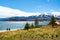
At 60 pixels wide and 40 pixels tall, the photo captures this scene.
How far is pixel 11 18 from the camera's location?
1868 inches

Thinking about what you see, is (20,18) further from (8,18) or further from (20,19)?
(8,18)

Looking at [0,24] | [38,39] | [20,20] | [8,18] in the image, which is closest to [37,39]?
[38,39]

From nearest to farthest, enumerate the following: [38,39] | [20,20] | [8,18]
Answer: [38,39]
[8,18]
[20,20]

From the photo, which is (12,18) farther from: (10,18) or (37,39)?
(37,39)

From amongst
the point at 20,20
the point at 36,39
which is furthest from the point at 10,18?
the point at 36,39

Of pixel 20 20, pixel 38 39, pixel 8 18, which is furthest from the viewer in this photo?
pixel 20 20

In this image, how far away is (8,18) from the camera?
153ft

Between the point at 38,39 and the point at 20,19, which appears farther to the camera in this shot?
the point at 20,19

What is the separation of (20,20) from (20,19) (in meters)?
1.30

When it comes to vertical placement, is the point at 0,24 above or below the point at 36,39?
below

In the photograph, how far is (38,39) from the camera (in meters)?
4.86

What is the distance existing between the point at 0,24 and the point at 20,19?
747 centimetres

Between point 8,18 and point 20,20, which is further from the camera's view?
Answer: point 20,20

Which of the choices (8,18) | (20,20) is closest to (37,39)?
(8,18)
